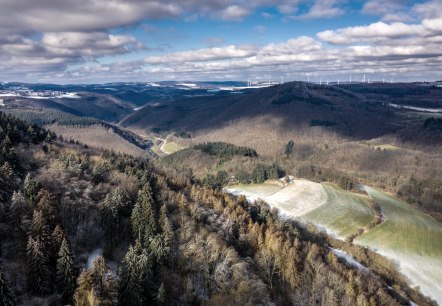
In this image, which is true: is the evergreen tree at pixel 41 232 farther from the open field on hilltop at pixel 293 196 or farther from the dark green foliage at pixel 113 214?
the open field on hilltop at pixel 293 196

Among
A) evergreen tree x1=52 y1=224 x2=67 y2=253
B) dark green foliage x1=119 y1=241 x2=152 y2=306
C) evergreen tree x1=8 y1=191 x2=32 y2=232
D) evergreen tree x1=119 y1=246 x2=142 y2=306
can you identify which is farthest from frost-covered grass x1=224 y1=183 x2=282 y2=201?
evergreen tree x1=52 y1=224 x2=67 y2=253

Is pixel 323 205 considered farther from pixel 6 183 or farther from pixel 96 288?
pixel 96 288

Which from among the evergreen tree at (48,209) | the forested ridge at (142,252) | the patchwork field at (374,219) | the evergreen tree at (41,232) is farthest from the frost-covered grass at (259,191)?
the evergreen tree at (41,232)

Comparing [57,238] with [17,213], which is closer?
[57,238]

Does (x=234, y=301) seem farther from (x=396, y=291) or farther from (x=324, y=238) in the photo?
(x=324, y=238)

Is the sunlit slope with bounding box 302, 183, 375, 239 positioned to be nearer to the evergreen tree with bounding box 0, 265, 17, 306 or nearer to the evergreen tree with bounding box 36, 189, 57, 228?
the evergreen tree with bounding box 36, 189, 57, 228

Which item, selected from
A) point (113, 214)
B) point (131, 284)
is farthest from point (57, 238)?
point (113, 214)
